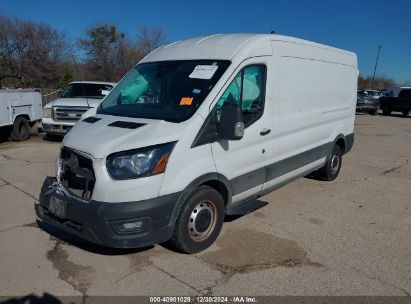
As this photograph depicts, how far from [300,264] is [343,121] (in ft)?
13.1

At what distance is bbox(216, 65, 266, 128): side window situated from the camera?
14.6 ft

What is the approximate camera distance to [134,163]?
3.73 meters

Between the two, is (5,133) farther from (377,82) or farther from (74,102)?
(377,82)

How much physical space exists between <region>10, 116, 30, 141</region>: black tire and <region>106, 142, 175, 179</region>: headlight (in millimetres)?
9653

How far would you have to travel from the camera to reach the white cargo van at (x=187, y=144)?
3742mm

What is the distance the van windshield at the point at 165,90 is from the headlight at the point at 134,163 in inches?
20.9

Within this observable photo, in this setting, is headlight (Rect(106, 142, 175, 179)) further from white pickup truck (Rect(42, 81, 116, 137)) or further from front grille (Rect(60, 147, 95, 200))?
white pickup truck (Rect(42, 81, 116, 137))

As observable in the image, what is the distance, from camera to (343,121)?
24.5 ft

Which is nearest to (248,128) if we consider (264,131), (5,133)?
(264,131)

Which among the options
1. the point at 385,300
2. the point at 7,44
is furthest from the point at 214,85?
the point at 7,44

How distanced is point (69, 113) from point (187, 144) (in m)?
8.41

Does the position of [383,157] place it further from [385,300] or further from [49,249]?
[49,249]

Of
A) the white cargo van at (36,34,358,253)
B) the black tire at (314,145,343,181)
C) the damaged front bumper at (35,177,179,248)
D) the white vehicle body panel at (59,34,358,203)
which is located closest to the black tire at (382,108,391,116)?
→ the black tire at (314,145,343,181)

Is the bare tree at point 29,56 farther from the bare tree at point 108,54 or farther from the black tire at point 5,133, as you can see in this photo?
the black tire at point 5,133
